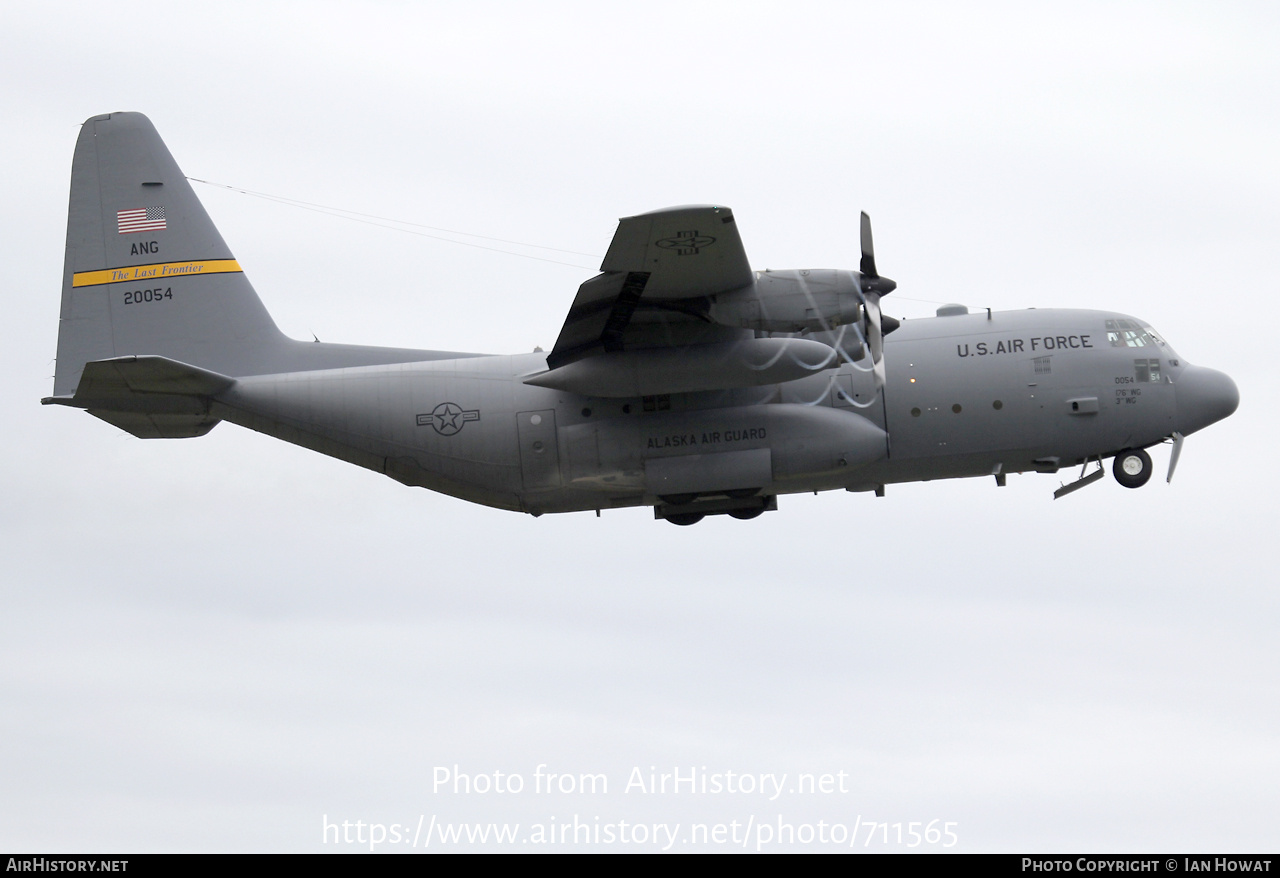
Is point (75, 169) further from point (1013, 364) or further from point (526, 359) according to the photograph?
point (1013, 364)

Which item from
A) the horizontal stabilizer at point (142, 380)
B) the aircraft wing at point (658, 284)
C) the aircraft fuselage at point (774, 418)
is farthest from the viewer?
the aircraft fuselage at point (774, 418)

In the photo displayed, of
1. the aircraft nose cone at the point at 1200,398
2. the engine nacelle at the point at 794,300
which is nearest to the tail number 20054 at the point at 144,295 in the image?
the engine nacelle at the point at 794,300

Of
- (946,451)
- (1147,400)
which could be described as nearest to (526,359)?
(946,451)

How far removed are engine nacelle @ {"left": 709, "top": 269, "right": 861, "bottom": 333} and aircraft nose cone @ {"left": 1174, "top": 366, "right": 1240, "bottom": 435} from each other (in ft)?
17.7

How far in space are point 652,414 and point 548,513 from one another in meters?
2.24

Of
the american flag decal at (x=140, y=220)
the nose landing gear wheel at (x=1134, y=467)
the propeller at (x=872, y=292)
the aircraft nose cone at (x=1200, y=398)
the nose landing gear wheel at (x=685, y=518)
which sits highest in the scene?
the american flag decal at (x=140, y=220)

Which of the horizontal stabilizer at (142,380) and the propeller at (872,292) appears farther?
the horizontal stabilizer at (142,380)

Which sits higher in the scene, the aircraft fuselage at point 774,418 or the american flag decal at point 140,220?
the american flag decal at point 140,220

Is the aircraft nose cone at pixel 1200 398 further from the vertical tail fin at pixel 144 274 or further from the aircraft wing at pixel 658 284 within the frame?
the vertical tail fin at pixel 144 274

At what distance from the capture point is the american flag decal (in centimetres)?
1989

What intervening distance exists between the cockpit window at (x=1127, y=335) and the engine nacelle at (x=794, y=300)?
14.9 ft

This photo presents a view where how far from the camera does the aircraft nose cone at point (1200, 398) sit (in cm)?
1878

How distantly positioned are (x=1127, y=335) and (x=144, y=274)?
13.9 meters

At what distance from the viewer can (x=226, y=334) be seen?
19.8 meters
